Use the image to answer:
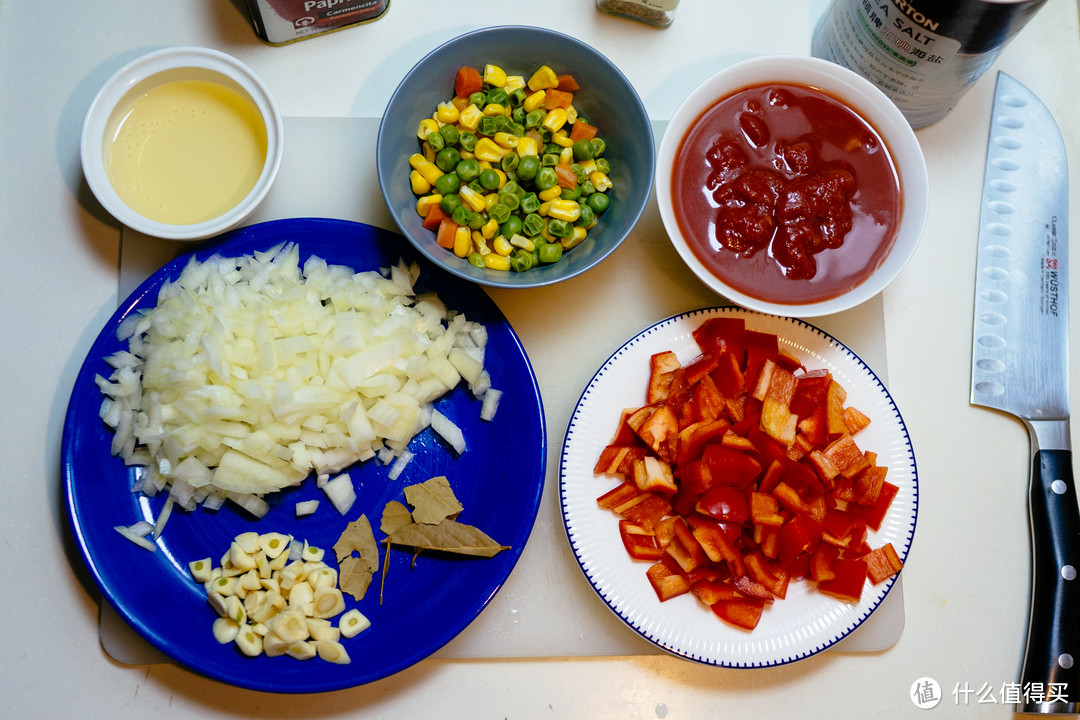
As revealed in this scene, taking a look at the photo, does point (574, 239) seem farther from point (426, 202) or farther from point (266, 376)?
point (266, 376)

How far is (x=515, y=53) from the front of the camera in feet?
6.40

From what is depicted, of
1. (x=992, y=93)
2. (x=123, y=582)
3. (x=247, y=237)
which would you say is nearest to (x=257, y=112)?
(x=247, y=237)

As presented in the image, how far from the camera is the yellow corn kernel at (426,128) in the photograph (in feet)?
6.33

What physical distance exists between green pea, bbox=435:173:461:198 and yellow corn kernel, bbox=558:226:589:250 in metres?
0.29

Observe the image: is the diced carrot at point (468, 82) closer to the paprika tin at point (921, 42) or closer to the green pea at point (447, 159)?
the green pea at point (447, 159)

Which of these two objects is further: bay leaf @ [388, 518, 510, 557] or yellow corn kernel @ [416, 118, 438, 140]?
yellow corn kernel @ [416, 118, 438, 140]

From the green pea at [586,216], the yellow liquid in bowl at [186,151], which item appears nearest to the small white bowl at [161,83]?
the yellow liquid in bowl at [186,151]

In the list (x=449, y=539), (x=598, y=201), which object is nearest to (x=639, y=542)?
(x=449, y=539)

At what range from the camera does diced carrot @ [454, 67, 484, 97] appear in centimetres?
193

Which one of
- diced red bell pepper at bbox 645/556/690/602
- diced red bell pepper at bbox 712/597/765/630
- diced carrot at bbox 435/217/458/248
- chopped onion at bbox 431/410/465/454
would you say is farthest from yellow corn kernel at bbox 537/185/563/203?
diced red bell pepper at bbox 712/597/765/630

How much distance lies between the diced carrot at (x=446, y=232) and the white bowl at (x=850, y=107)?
1.66 ft

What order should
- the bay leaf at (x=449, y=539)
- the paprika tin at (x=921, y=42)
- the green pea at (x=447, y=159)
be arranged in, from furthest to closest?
the green pea at (x=447, y=159) < the bay leaf at (x=449, y=539) < the paprika tin at (x=921, y=42)

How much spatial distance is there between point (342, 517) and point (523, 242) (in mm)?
813

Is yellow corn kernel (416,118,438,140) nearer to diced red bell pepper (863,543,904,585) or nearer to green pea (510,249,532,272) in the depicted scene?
green pea (510,249,532,272)
